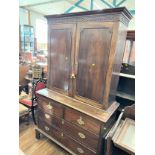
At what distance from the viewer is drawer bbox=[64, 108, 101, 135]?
1.42m

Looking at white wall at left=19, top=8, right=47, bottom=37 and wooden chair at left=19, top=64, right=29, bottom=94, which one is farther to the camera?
white wall at left=19, top=8, right=47, bottom=37

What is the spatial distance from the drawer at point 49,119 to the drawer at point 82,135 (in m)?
0.11

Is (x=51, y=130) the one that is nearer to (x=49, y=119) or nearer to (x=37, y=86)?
(x=49, y=119)

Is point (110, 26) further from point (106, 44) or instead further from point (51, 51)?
point (51, 51)

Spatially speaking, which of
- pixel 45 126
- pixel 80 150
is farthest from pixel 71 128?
pixel 45 126

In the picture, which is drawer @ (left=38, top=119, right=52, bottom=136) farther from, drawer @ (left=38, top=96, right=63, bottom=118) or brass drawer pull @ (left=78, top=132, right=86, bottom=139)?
Result: brass drawer pull @ (left=78, top=132, right=86, bottom=139)

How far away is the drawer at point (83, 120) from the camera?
1.42 m

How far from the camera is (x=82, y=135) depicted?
157 centimetres

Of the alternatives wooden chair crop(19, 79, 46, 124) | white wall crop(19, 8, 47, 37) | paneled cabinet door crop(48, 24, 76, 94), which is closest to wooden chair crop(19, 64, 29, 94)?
wooden chair crop(19, 79, 46, 124)

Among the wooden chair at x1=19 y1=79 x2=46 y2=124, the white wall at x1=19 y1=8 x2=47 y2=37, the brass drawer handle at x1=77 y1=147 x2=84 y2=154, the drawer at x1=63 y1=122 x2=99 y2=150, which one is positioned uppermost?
the white wall at x1=19 y1=8 x2=47 y2=37

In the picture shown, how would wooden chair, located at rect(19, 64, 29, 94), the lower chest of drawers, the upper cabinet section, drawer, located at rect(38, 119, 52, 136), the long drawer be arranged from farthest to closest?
wooden chair, located at rect(19, 64, 29, 94) < drawer, located at rect(38, 119, 52, 136) < the long drawer < the lower chest of drawers < the upper cabinet section

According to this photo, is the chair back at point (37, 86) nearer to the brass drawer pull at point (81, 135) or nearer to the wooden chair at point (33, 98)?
the wooden chair at point (33, 98)
